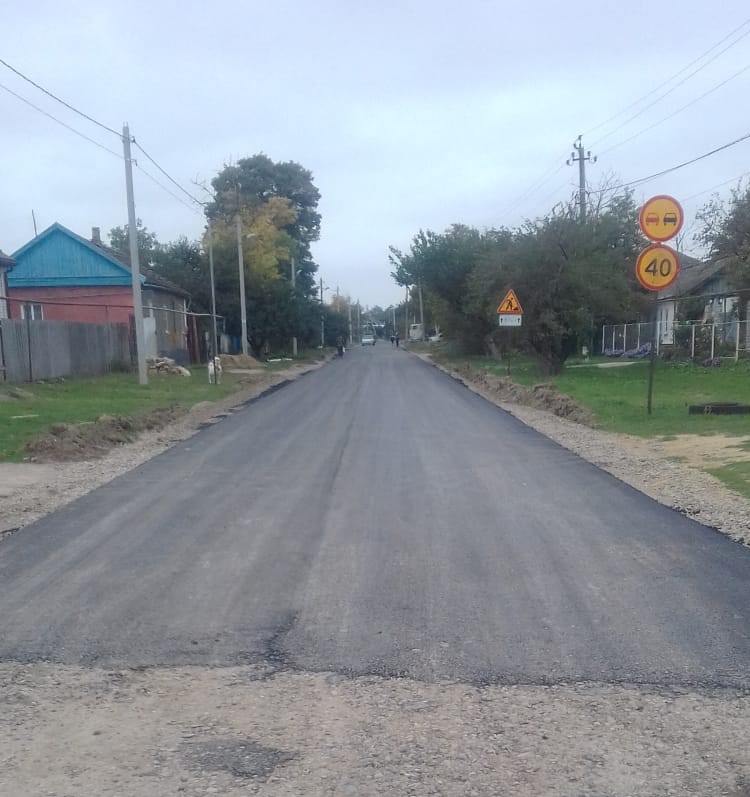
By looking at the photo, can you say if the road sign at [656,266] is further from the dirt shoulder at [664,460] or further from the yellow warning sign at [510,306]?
the yellow warning sign at [510,306]

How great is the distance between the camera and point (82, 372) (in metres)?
30.9

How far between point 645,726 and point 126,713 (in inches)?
105

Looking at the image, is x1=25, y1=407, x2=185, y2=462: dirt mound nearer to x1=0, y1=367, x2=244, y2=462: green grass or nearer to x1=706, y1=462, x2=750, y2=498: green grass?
x1=0, y1=367, x2=244, y2=462: green grass

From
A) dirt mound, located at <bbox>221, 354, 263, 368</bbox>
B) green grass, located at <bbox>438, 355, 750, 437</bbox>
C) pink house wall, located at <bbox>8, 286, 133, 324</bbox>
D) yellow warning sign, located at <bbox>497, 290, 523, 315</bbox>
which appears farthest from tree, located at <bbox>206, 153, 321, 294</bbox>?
yellow warning sign, located at <bbox>497, 290, 523, 315</bbox>

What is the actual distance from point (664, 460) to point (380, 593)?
26.5 ft

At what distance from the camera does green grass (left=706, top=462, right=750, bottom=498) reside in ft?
35.9

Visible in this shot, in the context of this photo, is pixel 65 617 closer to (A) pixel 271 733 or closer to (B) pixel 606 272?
(A) pixel 271 733

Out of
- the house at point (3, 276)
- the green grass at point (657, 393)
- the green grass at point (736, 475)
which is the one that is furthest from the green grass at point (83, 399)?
the green grass at point (657, 393)

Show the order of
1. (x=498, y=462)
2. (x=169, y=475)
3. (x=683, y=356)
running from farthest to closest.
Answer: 1. (x=683, y=356)
2. (x=498, y=462)
3. (x=169, y=475)

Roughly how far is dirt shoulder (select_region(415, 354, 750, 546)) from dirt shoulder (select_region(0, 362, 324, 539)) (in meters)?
6.99

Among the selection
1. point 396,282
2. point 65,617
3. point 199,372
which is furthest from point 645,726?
point 396,282

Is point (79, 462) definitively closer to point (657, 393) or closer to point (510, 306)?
point (657, 393)

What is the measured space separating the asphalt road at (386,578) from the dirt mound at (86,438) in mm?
2320

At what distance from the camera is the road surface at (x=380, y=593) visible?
5.23 m
